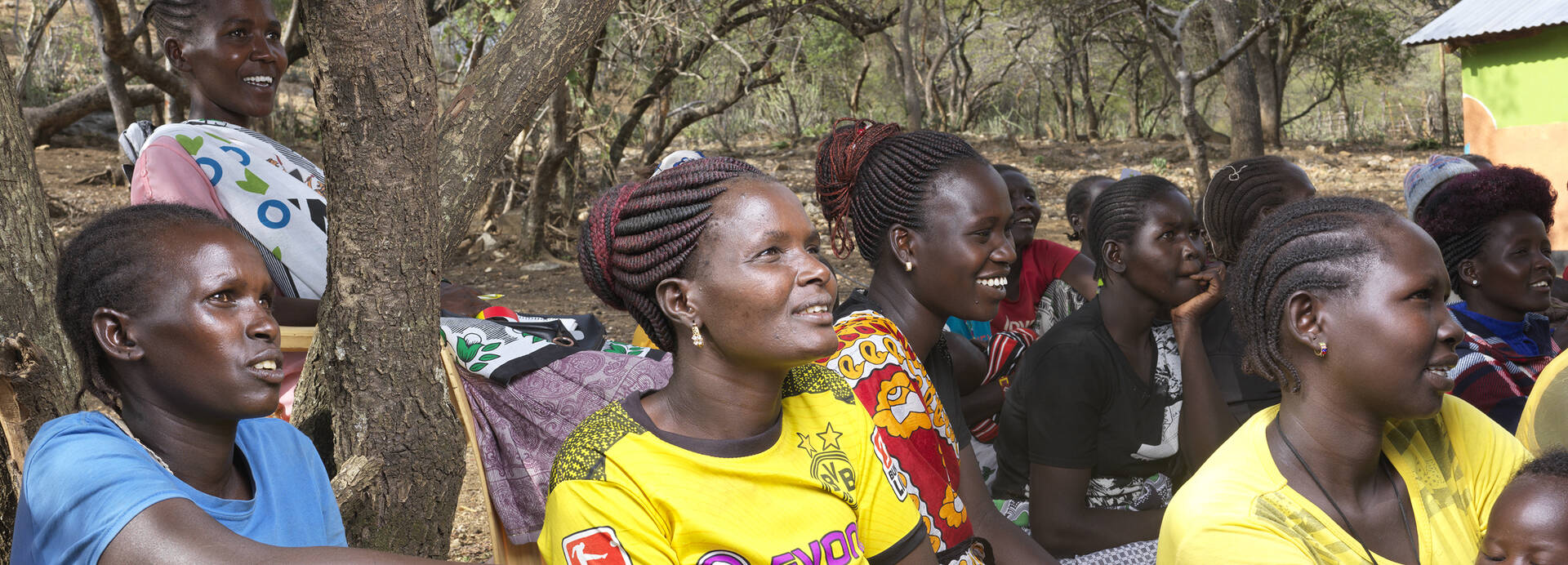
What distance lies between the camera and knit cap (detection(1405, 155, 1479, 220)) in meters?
3.71

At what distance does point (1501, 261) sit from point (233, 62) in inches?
135

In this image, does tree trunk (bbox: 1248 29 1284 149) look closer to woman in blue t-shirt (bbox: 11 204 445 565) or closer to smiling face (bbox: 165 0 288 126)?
smiling face (bbox: 165 0 288 126)

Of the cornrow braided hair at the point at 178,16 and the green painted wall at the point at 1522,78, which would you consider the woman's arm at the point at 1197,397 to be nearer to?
the cornrow braided hair at the point at 178,16

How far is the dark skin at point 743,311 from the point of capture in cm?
184

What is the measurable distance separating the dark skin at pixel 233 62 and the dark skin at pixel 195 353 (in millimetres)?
1129

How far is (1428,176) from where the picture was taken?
12.5ft

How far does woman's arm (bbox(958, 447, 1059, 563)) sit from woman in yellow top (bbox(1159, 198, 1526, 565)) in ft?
2.00

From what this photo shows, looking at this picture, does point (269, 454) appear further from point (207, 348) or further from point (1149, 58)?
point (1149, 58)

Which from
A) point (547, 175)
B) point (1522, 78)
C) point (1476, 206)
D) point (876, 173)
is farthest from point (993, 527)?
point (1522, 78)

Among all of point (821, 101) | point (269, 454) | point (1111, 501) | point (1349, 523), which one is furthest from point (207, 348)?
point (821, 101)

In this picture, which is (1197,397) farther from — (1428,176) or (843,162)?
(1428,176)

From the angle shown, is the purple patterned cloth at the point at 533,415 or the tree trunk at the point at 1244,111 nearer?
the purple patterned cloth at the point at 533,415

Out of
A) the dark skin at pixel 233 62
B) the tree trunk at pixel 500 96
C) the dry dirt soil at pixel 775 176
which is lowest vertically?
the dry dirt soil at pixel 775 176

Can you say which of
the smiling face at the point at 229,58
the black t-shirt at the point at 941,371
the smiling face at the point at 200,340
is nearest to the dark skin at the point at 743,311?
the smiling face at the point at 200,340
